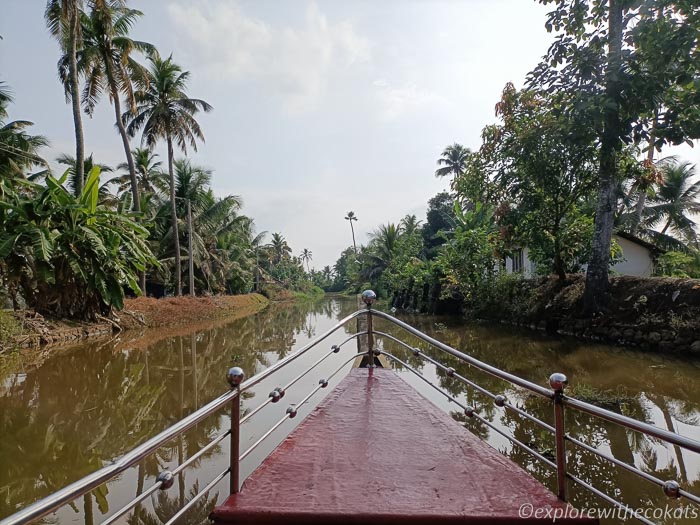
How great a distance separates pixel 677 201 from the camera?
977 inches

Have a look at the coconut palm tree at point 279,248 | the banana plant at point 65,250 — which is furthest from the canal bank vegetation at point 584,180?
the coconut palm tree at point 279,248

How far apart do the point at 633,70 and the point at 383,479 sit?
321 inches

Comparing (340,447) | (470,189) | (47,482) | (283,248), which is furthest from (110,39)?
(283,248)

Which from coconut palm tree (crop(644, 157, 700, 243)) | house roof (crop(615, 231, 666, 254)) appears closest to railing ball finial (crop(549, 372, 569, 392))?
house roof (crop(615, 231, 666, 254))

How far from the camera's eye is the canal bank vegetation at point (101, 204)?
1195cm

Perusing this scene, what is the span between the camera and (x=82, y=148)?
50.5 ft

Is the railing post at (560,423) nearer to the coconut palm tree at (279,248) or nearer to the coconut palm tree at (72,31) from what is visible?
the coconut palm tree at (72,31)

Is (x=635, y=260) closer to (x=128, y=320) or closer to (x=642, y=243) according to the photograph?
(x=642, y=243)

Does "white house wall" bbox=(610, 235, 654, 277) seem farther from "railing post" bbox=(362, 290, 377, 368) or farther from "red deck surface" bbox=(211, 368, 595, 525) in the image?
"red deck surface" bbox=(211, 368, 595, 525)

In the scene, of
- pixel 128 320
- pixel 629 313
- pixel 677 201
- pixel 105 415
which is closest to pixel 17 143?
pixel 128 320

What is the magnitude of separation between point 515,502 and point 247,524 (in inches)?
49.6

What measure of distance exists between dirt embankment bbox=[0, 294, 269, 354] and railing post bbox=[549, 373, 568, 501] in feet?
39.2

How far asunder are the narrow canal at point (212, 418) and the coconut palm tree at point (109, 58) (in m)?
13.0

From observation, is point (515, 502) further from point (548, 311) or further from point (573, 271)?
point (573, 271)
